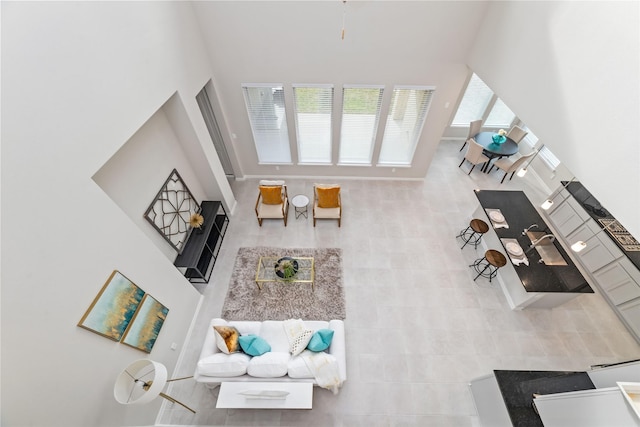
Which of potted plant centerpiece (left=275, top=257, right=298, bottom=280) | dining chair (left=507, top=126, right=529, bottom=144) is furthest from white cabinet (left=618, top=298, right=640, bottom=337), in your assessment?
potted plant centerpiece (left=275, top=257, right=298, bottom=280)

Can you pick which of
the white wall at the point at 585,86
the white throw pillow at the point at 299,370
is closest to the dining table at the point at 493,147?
the white wall at the point at 585,86

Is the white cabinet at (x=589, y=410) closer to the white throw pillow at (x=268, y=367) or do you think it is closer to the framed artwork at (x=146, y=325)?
the white throw pillow at (x=268, y=367)

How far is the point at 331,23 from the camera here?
4695 millimetres

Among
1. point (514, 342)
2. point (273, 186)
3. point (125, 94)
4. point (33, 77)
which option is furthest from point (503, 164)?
point (33, 77)

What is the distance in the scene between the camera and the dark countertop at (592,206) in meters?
4.43

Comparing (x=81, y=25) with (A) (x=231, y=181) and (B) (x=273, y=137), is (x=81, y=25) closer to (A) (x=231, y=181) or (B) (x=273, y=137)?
(B) (x=273, y=137)

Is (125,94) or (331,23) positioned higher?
(331,23)

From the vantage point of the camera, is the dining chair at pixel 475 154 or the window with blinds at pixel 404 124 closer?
the window with blinds at pixel 404 124

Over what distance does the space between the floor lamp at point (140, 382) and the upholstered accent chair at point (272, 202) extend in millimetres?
3351

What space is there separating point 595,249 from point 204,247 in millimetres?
7261

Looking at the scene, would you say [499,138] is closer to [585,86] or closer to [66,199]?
[585,86]

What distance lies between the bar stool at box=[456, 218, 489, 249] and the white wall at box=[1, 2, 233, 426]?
5.69 meters

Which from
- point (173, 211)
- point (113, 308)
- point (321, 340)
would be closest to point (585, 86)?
point (321, 340)

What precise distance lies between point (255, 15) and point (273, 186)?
119 inches
